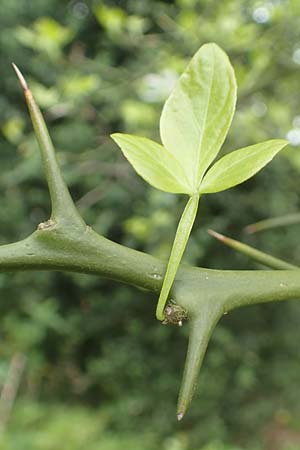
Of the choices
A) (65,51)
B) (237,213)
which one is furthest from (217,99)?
(65,51)

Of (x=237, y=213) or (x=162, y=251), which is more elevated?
(x=162, y=251)

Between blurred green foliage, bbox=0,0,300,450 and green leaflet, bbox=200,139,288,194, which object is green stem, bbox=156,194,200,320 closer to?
green leaflet, bbox=200,139,288,194

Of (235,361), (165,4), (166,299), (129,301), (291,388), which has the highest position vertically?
(166,299)

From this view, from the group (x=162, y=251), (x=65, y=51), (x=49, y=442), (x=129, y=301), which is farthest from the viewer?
(x=65, y=51)

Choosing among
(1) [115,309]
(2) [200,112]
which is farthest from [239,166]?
(1) [115,309]

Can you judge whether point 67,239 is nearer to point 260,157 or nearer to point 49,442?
point 260,157

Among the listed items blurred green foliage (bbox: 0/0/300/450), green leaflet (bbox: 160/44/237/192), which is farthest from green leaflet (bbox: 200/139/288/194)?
blurred green foliage (bbox: 0/0/300/450)
